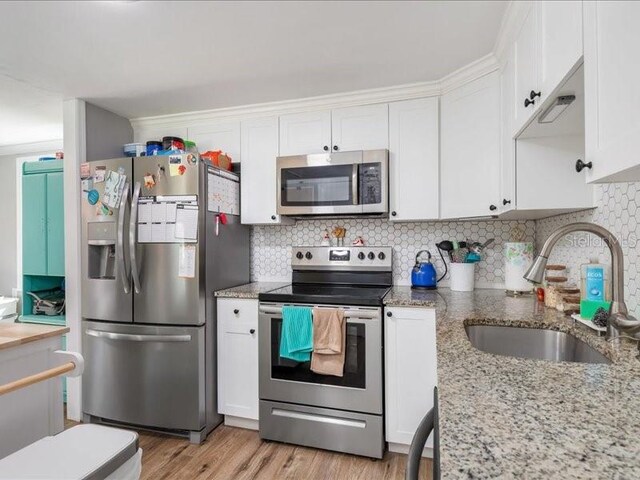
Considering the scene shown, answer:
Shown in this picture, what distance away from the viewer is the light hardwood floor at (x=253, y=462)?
1887 millimetres

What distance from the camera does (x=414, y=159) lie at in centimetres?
232

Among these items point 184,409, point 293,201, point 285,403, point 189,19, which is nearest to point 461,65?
point 293,201

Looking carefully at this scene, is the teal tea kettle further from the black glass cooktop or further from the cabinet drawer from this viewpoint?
the cabinet drawer

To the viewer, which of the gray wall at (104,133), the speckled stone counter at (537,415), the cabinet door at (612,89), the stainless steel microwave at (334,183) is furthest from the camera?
the gray wall at (104,133)

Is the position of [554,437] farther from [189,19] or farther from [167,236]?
[167,236]

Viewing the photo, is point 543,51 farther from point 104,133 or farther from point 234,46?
point 104,133

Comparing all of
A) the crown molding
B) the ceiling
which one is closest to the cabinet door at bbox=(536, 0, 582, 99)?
the ceiling

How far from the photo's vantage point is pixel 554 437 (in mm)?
552

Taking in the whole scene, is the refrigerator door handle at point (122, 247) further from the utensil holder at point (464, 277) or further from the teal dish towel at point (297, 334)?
the utensil holder at point (464, 277)

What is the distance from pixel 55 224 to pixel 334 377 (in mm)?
2409

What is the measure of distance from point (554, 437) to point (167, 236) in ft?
7.11

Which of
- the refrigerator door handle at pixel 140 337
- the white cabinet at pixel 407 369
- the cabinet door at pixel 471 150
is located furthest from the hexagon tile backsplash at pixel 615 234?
the refrigerator door handle at pixel 140 337

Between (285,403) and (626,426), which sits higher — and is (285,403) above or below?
below

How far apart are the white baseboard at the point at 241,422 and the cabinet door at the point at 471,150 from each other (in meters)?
1.85
